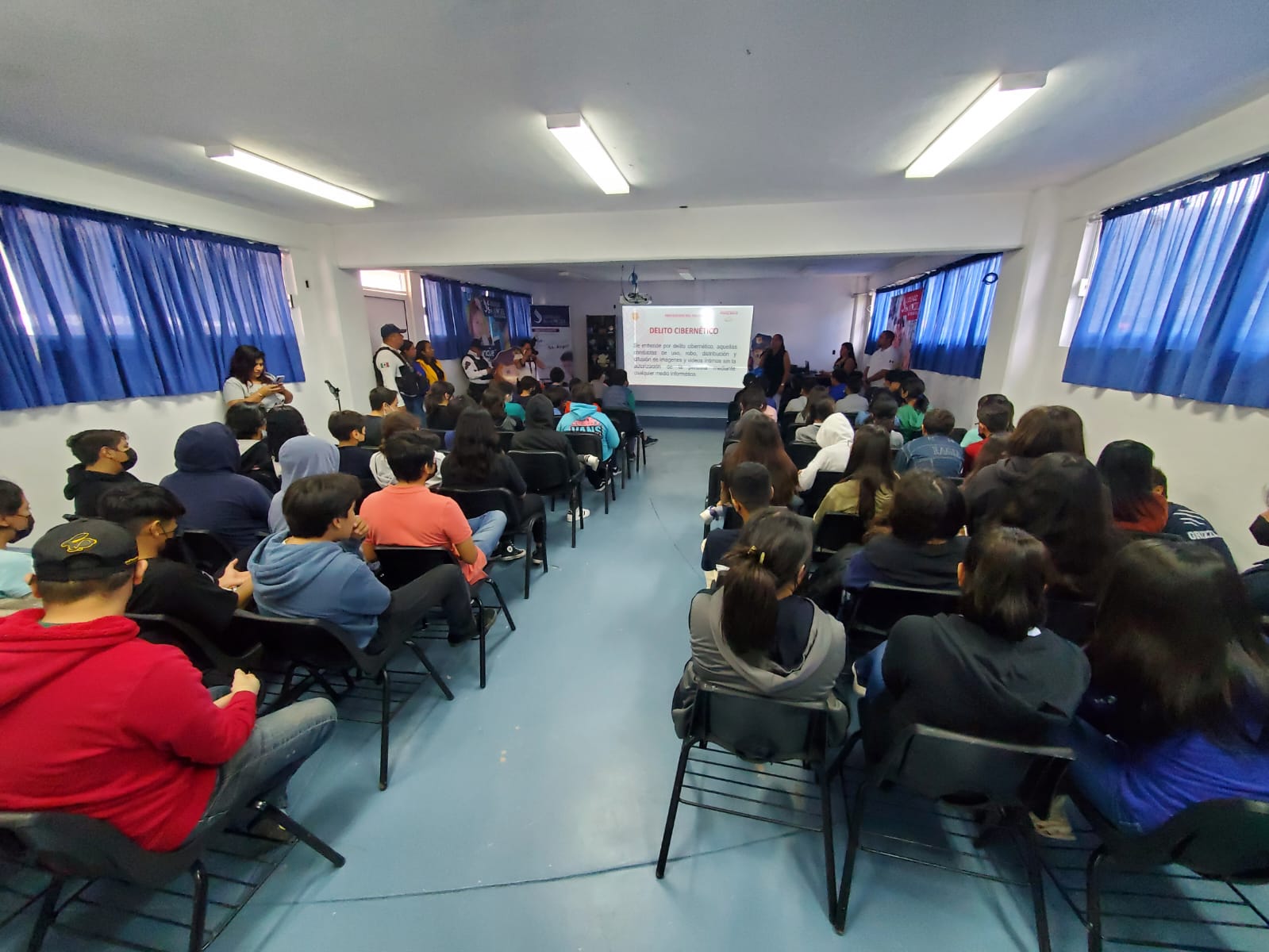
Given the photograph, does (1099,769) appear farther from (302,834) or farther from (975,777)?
(302,834)

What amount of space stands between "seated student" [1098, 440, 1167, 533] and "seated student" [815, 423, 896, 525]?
805 millimetres

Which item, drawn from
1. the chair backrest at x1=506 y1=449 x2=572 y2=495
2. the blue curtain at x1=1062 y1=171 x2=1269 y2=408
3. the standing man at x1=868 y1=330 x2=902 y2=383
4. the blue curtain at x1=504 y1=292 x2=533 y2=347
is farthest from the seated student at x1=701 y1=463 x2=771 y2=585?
the blue curtain at x1=504 y1=292 x2=533 y2=347

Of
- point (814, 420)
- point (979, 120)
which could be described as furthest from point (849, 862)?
point (979, 120)

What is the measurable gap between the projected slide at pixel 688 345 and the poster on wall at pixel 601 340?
399 cm

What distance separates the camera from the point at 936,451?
113 inches

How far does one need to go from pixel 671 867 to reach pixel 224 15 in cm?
322

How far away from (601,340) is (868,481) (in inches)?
327

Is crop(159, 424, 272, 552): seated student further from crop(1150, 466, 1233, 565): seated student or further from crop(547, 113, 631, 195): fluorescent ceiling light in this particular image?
crop(1150, 466, 1233, 565): seated student

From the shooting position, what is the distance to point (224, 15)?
164 centimetres

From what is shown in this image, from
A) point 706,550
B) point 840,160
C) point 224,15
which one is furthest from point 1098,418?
point 224,15

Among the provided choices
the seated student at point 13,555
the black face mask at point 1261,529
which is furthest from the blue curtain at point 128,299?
the black face mask at point 1261,529

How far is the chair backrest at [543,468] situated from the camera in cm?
335

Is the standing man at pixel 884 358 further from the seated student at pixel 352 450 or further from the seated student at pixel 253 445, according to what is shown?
the seated student at pixel 253 445

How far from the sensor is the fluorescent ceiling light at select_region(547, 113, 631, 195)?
2.46 m
